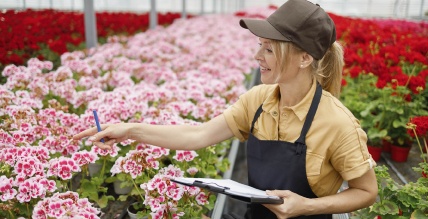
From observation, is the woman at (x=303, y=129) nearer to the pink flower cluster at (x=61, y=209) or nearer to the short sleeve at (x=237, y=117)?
the short sleeve at (x=237, y=117)

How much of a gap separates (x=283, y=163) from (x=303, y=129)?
161 millimetres

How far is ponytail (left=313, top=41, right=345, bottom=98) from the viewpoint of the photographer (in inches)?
66.5

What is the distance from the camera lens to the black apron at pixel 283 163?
5.29 ft

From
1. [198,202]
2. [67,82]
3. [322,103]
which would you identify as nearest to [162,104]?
[67,82]

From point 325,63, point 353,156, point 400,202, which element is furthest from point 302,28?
point 400,202

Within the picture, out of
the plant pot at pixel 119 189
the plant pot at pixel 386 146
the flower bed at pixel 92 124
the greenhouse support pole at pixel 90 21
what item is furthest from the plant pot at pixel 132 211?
the greenhouse support pole at pixel 90 21

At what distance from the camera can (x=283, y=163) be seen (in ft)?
5.40

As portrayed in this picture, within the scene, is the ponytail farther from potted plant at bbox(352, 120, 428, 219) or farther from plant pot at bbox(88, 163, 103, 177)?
plant pot at bbox(88, 163, 103, 177)

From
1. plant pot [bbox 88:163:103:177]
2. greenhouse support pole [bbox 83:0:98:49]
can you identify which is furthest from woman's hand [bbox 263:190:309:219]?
greenhouse support pole [bbox 83:0:98:49]

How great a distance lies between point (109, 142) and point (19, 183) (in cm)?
46

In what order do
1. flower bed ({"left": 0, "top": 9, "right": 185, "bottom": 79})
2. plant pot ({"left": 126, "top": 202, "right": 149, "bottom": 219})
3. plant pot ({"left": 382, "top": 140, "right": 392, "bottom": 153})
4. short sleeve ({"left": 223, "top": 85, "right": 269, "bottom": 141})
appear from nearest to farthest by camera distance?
short sleeve ({"left": 223, "top": 85, "right": 269, "bottom": 141}), plant pot ({"left": 126, "top": 202, "right": 149, "bottom": 219}), plant pot ({"left": 382, "top": 140, "right": 392, "bottom": 153}), flower bed ({"left": 0, "top": 9, "right": 185, "bottom": 79})

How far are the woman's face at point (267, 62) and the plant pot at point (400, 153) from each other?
7.64 ft

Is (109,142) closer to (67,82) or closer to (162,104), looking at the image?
(162,104)

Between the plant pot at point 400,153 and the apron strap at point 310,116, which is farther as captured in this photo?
the plant pot at point 400,153
